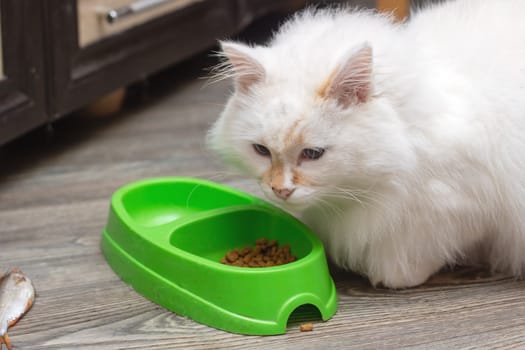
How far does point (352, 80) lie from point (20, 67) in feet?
3.01

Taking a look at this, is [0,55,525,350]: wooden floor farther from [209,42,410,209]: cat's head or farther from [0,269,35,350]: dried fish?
[209,42,410,209]: cat's head

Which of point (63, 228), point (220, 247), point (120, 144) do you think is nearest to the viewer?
point (220, 247)

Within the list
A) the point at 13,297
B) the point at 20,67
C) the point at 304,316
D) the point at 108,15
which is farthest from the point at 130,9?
the point at 304,316

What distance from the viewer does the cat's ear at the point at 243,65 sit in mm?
1270

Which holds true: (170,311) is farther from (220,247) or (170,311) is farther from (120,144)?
(120,144)

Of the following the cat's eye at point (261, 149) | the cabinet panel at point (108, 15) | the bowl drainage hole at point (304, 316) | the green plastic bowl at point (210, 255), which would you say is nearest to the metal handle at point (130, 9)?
the cabinet panel at point (108, 15)

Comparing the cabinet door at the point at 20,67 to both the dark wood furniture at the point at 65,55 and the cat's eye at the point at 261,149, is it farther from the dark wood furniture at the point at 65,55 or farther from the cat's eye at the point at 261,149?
the cat's eye at the point at 261,149

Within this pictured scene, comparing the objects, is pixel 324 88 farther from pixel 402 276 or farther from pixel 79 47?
pixel 79 47

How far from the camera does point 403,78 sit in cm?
127

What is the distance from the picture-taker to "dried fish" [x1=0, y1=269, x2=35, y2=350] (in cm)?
130

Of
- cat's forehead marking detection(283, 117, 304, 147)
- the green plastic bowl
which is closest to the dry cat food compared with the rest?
the green plastic bowl

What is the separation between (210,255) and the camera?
1506 millimetres

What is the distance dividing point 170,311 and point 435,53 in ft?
2.17

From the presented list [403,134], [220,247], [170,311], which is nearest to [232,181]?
[220,247]
